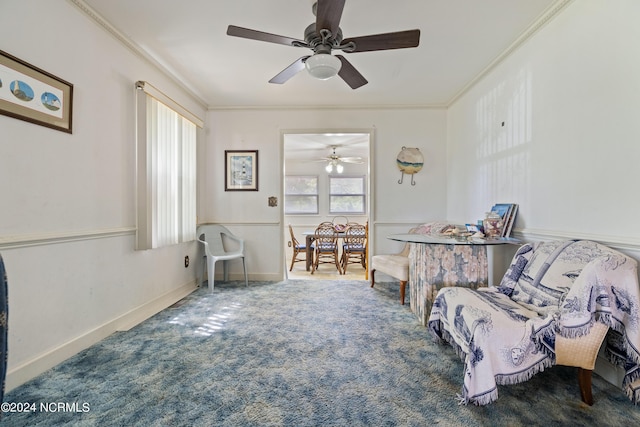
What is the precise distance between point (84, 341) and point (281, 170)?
2838 mm

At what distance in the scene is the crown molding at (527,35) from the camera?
2021 mm

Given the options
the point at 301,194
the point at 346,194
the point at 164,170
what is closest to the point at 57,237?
the point at 164,170

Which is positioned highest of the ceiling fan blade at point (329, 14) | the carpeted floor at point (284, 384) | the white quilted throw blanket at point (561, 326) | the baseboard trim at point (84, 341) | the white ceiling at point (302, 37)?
the white ceiling at point (302, 37)

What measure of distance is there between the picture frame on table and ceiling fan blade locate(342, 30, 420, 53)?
1.98 metres

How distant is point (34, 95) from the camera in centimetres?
175

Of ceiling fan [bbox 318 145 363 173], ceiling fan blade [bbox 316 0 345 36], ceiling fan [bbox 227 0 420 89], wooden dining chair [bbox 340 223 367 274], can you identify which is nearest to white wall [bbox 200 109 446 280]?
wooden dining chair [bbox 340 223 367 274]

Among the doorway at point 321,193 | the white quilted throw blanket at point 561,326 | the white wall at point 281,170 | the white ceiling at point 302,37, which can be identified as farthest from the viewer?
the doorway at point 321,193

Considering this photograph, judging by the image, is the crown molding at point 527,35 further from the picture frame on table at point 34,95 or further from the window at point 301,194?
the window at point 301,194

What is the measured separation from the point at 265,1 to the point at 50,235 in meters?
2.16

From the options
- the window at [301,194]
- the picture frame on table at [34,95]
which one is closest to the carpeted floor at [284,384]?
the picture frame on table at [34,95]

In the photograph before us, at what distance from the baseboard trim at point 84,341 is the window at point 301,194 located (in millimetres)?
3781

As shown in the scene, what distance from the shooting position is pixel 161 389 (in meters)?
1.63

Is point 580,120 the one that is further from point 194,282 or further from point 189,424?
point 194,282

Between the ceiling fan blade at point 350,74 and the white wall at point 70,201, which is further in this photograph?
the ceiling fan blade at point 350,74
